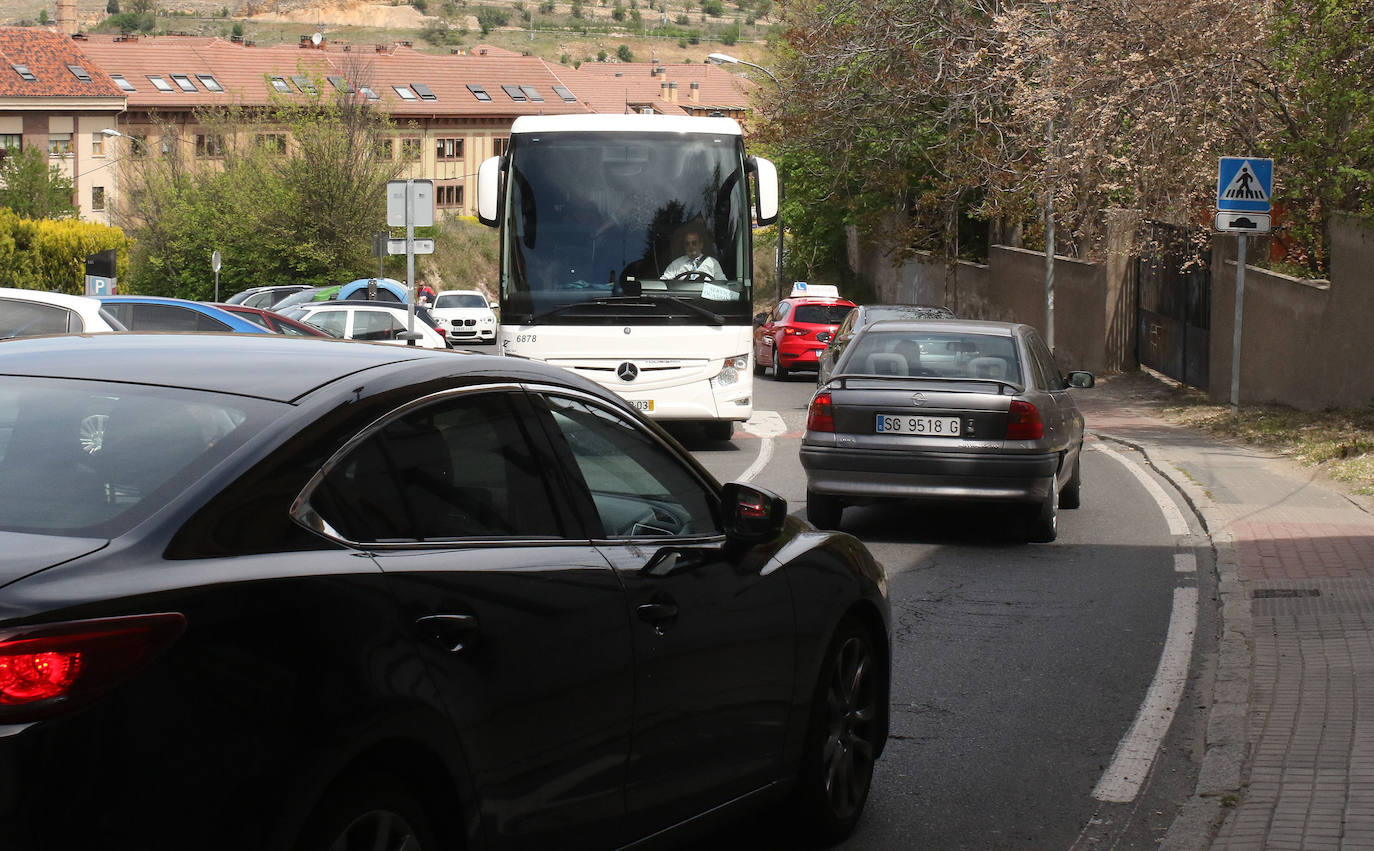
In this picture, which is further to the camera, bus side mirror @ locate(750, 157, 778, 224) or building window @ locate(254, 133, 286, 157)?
building window @ locate(254, 133, 286, 157)

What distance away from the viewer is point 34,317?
12703 mm

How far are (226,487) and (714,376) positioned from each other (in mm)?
13696

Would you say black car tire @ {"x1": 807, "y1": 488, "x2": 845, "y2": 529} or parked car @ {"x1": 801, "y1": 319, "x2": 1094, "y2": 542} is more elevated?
parked car @ {"x1": 801, "y1": 319, "x2": 1094, "y2": 542}

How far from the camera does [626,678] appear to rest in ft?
13.0

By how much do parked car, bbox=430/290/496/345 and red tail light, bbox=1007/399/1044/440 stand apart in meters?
39.6

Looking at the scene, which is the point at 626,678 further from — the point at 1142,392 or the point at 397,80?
the point at 397,80

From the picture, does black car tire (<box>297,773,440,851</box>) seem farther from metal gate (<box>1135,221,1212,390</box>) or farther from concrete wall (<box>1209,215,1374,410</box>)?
metal gate (<box>1135,221,1212,390</box>)

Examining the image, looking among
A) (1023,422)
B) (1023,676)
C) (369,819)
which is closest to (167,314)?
(1023,422)

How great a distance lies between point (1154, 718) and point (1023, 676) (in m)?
0.83

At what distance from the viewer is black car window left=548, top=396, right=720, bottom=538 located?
424 centimetres

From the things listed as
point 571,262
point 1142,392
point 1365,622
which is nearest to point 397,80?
point 1142,392

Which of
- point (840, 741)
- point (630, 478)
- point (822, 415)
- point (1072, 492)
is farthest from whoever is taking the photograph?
point (1072, 492)

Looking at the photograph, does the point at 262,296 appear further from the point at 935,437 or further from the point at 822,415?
the point at 935,437

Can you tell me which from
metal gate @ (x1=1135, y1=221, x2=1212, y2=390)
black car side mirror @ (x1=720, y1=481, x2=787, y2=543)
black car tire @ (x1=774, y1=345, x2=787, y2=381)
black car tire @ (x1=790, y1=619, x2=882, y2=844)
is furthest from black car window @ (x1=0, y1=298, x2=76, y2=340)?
black car tire @ (x1=774, y1=345, x2=787, y2=381)
